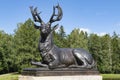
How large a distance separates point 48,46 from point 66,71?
103 centimetres

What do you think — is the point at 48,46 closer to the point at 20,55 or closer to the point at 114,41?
the point at 20,55

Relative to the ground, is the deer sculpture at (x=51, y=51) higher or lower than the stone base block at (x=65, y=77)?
higher

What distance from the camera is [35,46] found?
46.5 m

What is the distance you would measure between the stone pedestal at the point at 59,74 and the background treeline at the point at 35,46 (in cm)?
3298

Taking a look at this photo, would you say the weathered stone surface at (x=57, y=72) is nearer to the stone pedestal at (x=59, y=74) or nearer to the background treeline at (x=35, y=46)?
the stone pedestal at (x=59, y=74)

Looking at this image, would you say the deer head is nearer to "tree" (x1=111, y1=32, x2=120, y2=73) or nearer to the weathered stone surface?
the weathered stone surface

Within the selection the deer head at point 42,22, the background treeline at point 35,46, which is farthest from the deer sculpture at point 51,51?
the background treeline at point 35,46

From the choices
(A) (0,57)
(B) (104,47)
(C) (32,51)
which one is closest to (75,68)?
(C) (32,51)

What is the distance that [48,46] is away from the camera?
11.3 meters

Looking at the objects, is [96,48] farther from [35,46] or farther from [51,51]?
Answer: [51,51]

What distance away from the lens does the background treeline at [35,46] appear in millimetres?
46781

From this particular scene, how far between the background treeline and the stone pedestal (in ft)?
108

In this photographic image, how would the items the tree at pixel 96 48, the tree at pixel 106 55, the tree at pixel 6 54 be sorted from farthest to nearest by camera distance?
the tree at pixel 96 48, the tree at pixel 106 55, the tree at pixel 6 54

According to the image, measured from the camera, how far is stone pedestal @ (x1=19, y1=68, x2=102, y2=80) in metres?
10.6
